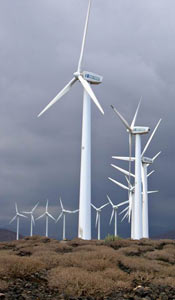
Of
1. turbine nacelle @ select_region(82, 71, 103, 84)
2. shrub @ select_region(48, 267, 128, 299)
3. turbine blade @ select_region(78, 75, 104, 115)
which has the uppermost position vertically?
turbine nacelle @ select_region(82, 71, 103, 84)

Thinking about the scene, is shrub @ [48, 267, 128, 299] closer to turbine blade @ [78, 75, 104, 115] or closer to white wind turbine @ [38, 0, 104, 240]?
white wind turbine @ [38, 0, 104, 240]

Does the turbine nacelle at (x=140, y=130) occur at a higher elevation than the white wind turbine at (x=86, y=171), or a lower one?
higher

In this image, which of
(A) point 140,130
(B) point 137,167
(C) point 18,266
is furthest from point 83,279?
(A) point 140,130

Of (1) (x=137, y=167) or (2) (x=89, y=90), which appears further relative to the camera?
(1) (x=137, y=167)

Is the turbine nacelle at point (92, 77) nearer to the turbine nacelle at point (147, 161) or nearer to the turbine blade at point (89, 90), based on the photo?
the turbine blade at point (89, 90)

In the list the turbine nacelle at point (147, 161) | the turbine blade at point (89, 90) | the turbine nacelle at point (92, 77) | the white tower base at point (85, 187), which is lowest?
the white tower base at point (85, 187)

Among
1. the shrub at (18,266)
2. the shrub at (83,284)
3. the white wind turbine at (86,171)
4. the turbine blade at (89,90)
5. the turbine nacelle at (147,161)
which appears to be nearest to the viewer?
the shrub at (83,284)

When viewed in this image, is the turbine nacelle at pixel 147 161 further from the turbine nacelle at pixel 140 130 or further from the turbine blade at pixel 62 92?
the turbine blade at pixel 62 92

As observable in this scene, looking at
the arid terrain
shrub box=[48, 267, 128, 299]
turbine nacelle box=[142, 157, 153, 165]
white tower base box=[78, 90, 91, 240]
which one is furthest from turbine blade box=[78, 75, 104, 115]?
turbine nacelle box=[142, 157, 153, 165]

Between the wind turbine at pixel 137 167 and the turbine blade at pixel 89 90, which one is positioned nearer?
the turbine blade at pixel 89 90

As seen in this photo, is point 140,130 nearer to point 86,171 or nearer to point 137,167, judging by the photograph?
point 137,167

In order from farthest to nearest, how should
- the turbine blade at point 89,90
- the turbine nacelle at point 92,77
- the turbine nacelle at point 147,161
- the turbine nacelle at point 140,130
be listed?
the turbine nacelle at point 147,161 → the turbine nacelle at point 140,130 → the turbine nacelle at point 92,77 → the turbine blade at point 89,90

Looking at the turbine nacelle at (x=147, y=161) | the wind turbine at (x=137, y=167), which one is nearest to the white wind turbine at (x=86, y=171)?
the wind turbine at (x=137, y=167)

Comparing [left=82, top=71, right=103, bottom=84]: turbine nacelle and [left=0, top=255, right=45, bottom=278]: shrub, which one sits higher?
[left=82, top=71, right=103, bottom=84]: turbine nacelle
